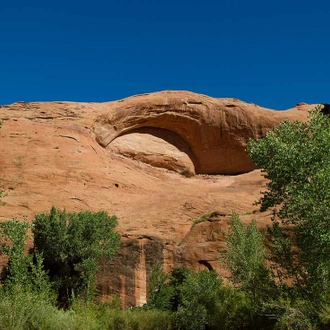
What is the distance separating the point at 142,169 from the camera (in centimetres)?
3653

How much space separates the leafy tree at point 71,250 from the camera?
21562mm

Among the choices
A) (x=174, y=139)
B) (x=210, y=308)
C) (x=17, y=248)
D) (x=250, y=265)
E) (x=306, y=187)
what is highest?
(x=174, y=139)

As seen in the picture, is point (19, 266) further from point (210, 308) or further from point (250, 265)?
point (250, 265)

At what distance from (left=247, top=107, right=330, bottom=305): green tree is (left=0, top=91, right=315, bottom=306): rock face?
9928 millimetres

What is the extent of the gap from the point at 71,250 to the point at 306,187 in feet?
41.6

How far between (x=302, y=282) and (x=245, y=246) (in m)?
3.89

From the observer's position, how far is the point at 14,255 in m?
18.0

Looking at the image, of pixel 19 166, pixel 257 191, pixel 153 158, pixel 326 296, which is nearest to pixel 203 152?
pixel 153 158

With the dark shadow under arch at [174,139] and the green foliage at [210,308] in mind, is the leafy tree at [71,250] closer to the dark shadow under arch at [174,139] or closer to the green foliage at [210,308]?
the green foliage at [210,308]

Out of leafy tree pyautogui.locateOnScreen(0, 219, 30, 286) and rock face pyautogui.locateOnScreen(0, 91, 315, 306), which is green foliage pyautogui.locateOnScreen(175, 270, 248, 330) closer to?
rock face pyautogui.locateOnScreen(0, 91, 315, 306)

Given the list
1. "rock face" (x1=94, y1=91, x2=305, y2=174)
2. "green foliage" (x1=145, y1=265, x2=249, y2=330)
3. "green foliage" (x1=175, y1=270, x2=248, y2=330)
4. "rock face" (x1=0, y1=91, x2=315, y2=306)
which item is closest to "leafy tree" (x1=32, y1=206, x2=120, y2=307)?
"rock face" (x1=0, y1=91, x2=315, y2=306)

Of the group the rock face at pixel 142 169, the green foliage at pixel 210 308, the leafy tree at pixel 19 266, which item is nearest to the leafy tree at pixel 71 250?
the leafy tree at pixel 19 266

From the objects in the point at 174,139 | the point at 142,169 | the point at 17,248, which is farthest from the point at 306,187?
the point at 174,139

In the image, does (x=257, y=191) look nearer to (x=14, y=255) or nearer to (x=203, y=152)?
(x=203, y=152)
